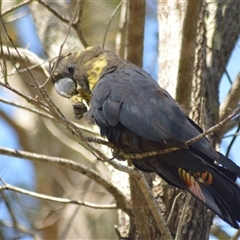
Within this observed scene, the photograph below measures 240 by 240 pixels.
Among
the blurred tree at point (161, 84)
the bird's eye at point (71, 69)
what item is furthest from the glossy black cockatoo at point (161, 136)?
the bird's eye at point (71, 69)

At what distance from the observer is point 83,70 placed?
281cm

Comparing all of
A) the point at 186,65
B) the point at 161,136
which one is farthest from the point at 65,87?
the point at 161,136

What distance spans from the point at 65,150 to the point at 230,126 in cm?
265

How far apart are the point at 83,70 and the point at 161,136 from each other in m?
0.72

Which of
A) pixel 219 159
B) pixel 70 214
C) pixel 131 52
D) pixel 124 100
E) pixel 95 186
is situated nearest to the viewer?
pixel 219 159

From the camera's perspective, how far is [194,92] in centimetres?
310

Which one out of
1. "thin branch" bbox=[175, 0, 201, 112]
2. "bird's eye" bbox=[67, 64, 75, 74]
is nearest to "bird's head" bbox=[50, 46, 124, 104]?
"bird's eye" bbox=[67, 64, 75, 74]

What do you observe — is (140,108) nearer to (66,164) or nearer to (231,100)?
(66,164)

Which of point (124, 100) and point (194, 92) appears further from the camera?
point (194, 92)

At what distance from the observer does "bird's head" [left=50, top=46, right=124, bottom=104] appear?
2.75 metres

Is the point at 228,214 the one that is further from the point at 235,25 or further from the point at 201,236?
the point at 235,25

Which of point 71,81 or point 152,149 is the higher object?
point 71,81

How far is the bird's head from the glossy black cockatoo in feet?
0.31

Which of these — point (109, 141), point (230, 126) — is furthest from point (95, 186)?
point (109, 141)
